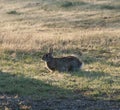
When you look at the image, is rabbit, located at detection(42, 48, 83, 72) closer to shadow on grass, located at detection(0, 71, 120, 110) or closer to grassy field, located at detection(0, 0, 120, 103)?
grassy field, located at detection(0, 0, 120, 103)

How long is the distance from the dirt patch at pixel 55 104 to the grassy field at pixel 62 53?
482mm

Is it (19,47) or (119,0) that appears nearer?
(19,47)

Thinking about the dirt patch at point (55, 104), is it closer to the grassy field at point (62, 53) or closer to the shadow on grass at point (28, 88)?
the grassy field at point (62, 53)

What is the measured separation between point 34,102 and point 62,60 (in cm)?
488

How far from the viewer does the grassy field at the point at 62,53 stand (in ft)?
42.6

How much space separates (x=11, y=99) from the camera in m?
11.6

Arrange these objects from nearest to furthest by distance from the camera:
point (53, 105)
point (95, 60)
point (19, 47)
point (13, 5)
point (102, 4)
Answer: point (53, 105), point (95, 60), point (19, 47), point (102, 4), point (13, 5)

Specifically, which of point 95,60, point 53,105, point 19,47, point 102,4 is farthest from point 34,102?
point 102,4

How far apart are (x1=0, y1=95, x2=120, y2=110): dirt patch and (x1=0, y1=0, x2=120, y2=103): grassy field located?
0.48m

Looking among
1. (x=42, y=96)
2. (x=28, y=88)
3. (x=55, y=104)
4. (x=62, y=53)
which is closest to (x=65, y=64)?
(x=28, y=88)

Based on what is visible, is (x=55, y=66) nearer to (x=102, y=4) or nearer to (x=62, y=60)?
(x=62, y=60)

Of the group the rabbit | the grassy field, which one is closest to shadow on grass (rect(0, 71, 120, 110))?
the grassy field

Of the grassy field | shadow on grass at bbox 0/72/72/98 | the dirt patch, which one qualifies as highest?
the dirt patch

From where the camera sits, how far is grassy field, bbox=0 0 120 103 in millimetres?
12984
